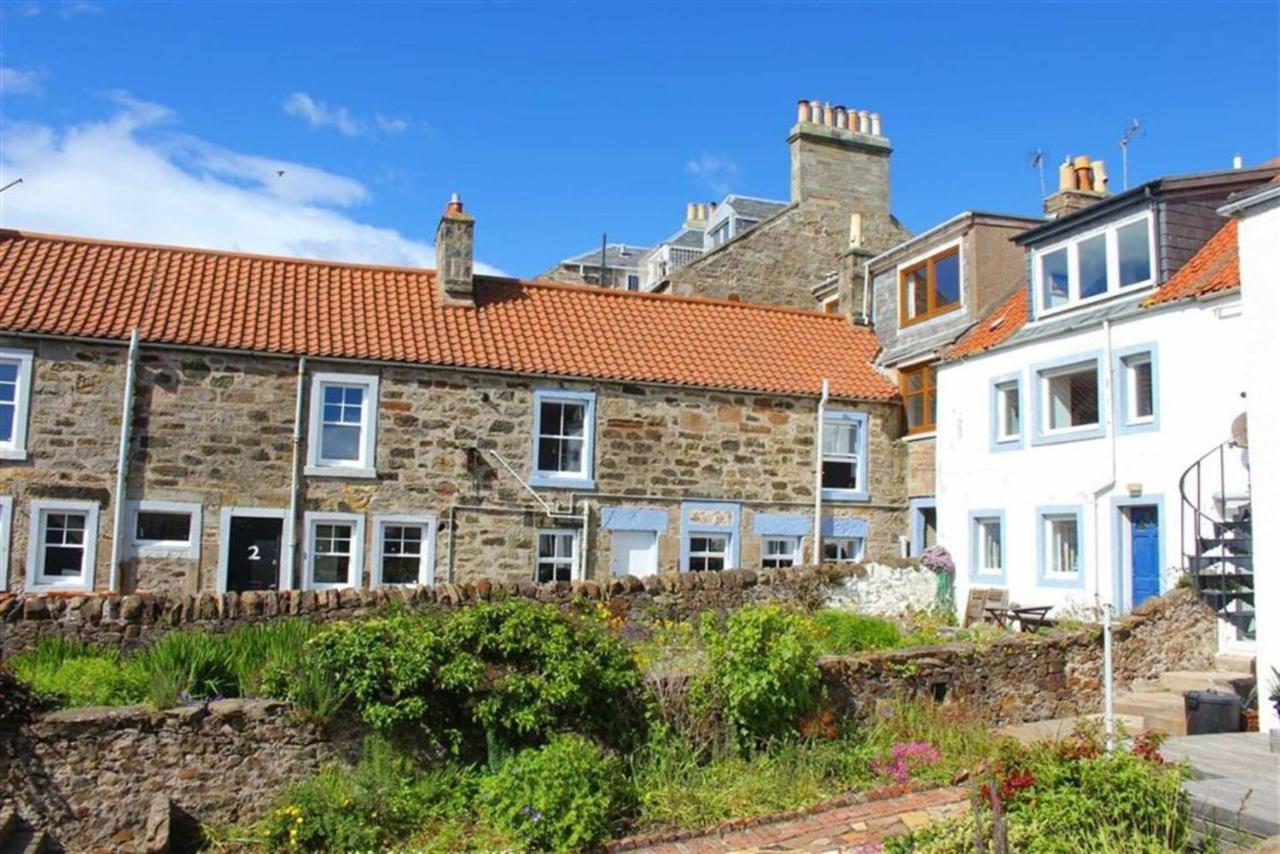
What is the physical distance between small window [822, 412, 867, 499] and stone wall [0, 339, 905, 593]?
29 centimetres

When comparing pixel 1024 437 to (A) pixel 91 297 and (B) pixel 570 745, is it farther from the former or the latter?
(A) pixel 91 297

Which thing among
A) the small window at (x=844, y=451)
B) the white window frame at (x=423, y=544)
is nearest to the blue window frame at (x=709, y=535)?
the small window at (x=844, y=451)

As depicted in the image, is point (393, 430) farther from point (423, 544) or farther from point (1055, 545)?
point (1055, 545)

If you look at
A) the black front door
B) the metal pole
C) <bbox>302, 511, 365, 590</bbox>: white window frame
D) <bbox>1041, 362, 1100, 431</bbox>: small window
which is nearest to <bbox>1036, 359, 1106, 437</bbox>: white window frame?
<bbox>1041, 362, 1100, 431</bbox>: small window

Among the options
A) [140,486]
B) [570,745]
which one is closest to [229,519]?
[140,486]

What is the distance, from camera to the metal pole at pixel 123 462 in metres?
17.4

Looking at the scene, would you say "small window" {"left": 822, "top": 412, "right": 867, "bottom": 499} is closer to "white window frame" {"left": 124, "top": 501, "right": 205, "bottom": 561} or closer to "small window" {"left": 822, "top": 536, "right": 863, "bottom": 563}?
"small window" {"left": 822, "top": 536, "right": 863, "bottom": 563}

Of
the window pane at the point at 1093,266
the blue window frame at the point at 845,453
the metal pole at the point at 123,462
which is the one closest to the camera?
the metal pole at the point at 123,462

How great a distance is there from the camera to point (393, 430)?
19.2m

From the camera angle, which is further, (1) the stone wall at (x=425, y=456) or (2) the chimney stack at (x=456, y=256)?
(2) the chimney stack at (x=456, y=256)

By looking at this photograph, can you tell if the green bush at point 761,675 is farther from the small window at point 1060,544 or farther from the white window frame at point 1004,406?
the white window frame at point 1004,406

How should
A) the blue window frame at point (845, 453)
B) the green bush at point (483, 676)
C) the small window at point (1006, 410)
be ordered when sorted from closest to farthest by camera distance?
the green bush at point (483, 676) < the small window at point (1006, 410) < the blue window frame at point (845, 453)

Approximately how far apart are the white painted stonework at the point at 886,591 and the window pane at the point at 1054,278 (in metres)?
5.58

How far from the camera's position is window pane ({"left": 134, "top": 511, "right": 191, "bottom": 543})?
58.6ft
